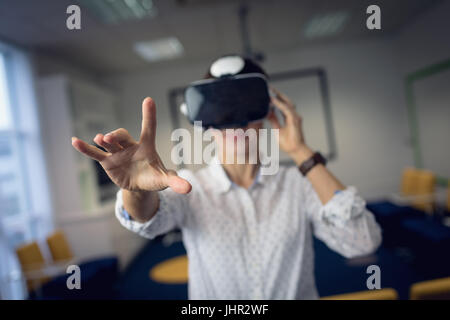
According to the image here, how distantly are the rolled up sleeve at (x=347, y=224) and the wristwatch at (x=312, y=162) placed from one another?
68mm

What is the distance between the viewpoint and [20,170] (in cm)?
262

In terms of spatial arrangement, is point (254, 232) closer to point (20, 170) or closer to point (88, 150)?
point (88, 150)

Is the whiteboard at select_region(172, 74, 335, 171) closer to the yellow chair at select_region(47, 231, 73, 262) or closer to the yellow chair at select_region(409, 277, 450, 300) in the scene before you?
the yellow chair at select_region(409, 277, 450, 300)

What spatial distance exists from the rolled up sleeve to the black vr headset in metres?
0.24

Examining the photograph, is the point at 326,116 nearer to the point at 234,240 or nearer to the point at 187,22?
the point at 234,240

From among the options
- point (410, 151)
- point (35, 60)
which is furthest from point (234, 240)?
point (35, 60)

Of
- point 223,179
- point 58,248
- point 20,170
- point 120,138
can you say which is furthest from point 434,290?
point 20,170

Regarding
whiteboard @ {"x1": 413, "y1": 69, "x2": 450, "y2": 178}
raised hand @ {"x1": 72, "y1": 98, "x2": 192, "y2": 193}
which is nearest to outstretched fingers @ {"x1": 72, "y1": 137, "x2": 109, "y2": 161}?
raised hand @ {"x1": 72, "y1": 98, "x2": 192, "y2": 193}

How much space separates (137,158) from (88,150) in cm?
6

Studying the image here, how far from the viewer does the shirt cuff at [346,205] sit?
531mm

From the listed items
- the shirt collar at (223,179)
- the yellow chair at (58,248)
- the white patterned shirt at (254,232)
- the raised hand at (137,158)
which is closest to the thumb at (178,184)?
the raised hand at (137,158)

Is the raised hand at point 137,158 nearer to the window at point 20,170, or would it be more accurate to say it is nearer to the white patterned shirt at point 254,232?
the white patterned shirt at point 254,232

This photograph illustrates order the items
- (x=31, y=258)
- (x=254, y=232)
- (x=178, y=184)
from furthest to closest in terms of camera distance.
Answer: (x=31, y=258) → (x=254, y=232) → (x=178, y=184)
